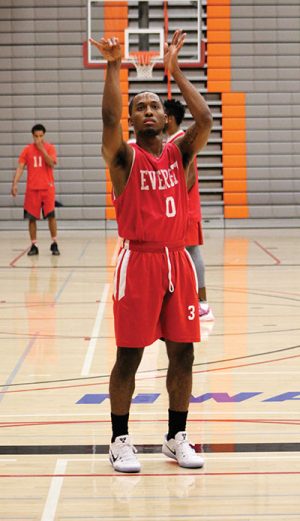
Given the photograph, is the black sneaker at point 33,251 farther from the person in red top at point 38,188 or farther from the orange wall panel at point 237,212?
the orange wall panel at point 237,212

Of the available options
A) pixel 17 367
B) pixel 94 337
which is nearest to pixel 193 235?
pixel 94 337

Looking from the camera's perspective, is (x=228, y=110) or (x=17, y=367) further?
(x=228, y=110)

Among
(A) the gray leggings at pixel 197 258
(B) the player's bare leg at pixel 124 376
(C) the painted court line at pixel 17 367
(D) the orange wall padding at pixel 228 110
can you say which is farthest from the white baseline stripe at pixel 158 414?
(D) the orange wall padding at pixel 228 110

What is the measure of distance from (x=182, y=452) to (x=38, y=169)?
11.0 m

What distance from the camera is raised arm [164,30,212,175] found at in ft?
15.8

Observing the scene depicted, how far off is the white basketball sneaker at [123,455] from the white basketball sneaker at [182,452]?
0.17 metres

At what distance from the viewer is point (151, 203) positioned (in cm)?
466

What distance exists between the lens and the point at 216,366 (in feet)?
23.4

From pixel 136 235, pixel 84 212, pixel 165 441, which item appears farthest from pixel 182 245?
pixel 84 212

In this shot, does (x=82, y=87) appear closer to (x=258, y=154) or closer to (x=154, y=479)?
(x=258, y=154)

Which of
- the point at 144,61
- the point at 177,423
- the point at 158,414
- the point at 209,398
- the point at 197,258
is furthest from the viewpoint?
the point at 144,61

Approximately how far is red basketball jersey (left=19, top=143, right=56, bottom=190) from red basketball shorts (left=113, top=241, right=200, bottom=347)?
10.7 meters

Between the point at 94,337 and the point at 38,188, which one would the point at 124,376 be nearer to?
the point at 94,337

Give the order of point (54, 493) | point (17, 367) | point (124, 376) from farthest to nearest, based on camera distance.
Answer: point (17, 367), point (124, 376), point (54, 493)
